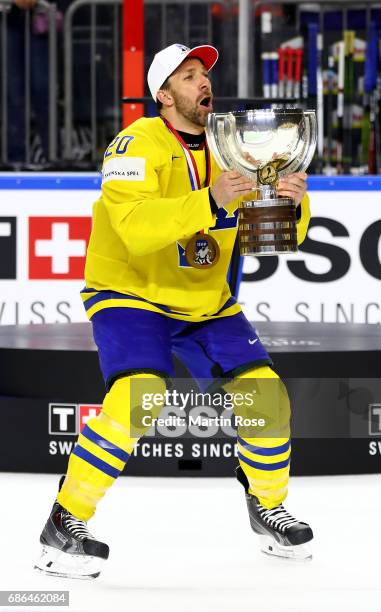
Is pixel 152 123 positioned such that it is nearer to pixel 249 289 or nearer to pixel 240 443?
pixel 240 443

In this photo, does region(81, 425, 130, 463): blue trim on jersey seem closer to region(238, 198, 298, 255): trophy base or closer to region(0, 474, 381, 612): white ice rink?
region(0, 474, 381, 612): white ice rink

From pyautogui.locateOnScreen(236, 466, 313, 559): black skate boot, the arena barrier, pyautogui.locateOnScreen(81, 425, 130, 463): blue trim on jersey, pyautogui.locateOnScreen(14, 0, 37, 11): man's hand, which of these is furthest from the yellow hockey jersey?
pyautogui.locateOnScreen(14, 0, 37, 11): man's hand

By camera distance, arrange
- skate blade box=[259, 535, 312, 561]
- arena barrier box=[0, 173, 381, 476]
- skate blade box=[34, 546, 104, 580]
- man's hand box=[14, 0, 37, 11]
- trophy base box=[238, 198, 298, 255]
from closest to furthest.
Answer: trophy base box=[238, 198, 298, 255], skate blade box=[34, 546, 104, 580], skate blade box=[259, 535, 312, 561], arena barrier box=[0, 173, 381, 476], man's hand box=[14, 0, 37, 11]

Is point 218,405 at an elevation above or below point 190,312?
below

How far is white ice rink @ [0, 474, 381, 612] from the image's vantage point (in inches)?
121

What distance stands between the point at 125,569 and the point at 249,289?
285 cm

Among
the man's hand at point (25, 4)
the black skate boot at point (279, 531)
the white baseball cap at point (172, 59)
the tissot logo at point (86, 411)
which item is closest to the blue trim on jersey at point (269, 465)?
the black skate boot at point (279, 531)

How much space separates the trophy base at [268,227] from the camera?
10.4 ft

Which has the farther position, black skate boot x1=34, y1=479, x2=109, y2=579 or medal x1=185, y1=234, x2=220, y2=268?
medal x1=185, y1=234, x2=220, y2=268

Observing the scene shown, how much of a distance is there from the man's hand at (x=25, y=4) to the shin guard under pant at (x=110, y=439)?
5293mm

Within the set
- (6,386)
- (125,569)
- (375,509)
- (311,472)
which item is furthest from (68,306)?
(125,569)

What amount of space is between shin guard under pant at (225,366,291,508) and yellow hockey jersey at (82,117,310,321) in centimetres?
21

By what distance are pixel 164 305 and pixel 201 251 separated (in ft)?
0.56

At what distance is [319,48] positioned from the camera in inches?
331
